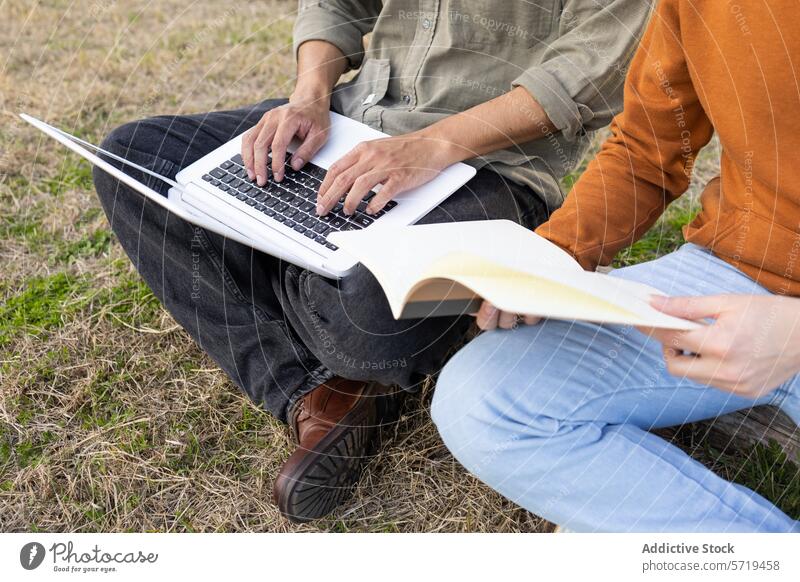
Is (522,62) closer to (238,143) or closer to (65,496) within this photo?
(238,143)

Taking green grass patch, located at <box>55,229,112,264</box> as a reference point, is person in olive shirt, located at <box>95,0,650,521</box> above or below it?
above

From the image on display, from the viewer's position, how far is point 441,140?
120 centimetres

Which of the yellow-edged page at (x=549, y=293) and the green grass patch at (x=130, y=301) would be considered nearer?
the yellow-edged page at (x=549, y=293)

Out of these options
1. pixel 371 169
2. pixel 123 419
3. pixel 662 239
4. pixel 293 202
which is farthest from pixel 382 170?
pixel 662 239

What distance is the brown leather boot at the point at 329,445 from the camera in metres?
1.17

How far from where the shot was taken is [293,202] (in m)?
1.20

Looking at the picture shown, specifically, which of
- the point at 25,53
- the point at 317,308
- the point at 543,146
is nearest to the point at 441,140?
the point at 543,146

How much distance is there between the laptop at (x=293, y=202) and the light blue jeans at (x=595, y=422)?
0.24 meters

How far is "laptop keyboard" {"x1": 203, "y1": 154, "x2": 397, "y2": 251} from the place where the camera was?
45.1 inches

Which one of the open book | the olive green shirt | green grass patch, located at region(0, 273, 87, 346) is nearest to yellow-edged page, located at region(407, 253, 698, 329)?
the open book

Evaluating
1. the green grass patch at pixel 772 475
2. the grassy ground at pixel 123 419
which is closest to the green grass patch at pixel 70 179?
the grassy ground at pixel 123 419

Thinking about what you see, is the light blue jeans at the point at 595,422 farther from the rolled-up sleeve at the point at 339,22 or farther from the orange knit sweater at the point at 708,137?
the rolled-up sleeve at the point at 339,22

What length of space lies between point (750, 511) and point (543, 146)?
0.66 m

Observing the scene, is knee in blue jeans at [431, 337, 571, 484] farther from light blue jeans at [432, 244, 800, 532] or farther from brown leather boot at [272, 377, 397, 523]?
brown leather boot at [272, 377, 397, 523]
